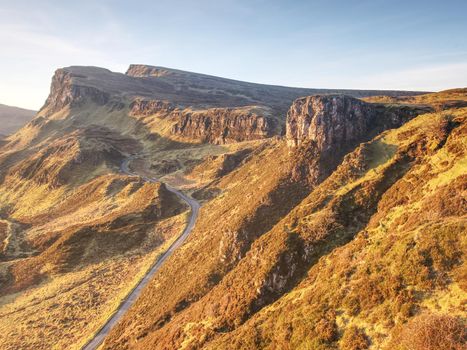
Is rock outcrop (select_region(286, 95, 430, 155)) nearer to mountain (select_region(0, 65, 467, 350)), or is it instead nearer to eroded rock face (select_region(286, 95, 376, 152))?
eroded rock face (select_region(286, 95, 376, 152))

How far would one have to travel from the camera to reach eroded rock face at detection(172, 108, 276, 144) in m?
131

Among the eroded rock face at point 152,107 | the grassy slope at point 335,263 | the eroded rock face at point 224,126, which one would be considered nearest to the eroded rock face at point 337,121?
the grassy slope at point 335,263

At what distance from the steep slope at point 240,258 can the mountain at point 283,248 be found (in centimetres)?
24

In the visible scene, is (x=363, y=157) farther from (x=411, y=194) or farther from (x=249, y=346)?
(x=249, y=346)

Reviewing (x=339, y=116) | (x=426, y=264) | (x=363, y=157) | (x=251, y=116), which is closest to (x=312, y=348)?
(x=426, y=264)

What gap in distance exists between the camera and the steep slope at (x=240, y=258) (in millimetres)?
36812

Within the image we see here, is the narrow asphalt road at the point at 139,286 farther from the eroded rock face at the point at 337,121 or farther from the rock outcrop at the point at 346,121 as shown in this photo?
the eroded rock face at the point at 337,121

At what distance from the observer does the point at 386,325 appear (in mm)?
22031

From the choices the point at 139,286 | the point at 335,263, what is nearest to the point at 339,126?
the point at 335,263

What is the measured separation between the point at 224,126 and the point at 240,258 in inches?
3840

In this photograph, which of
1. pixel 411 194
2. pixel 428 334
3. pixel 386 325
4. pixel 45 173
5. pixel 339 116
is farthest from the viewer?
pixel 45 173

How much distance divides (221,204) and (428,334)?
60512mm

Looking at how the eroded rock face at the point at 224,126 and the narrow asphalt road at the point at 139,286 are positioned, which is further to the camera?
the eroded rock face at the point at 224,126

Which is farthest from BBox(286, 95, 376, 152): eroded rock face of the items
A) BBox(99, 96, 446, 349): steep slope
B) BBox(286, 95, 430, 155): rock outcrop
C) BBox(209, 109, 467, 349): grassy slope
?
BBox(209, 109, 467, 349): grassy slope
